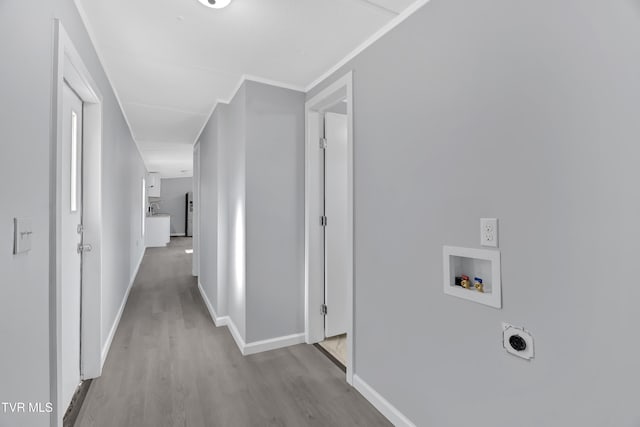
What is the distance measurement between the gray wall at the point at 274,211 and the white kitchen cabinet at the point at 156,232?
7975 mm

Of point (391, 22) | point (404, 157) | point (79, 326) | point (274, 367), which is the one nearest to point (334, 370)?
point (274, 367)

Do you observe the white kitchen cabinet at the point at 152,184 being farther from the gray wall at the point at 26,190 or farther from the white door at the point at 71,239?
the gray wall at the point at 26,190

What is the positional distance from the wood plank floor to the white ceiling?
7.82 ft

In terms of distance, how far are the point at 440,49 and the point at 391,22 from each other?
1.51ft

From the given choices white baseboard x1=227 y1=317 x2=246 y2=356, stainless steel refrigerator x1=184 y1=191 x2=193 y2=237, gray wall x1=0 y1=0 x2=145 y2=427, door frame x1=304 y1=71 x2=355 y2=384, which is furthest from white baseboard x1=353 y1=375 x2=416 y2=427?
stainless steel refrigerator x1=184 y1=191 x2=193 y2=237

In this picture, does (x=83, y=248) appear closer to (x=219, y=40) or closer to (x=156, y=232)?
(x=219, y=40)

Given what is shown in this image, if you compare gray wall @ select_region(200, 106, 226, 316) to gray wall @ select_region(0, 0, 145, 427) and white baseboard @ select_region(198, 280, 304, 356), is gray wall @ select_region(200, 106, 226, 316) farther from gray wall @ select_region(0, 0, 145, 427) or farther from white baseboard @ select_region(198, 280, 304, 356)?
gray wall @ select_region(0, 0, 145, 427)

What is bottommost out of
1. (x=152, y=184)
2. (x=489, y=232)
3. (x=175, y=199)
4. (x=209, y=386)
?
(x=209, y=386)

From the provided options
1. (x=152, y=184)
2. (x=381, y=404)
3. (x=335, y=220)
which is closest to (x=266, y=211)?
(x=335, y=220)

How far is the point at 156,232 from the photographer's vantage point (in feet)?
31.0

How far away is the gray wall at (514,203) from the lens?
38.5 inches

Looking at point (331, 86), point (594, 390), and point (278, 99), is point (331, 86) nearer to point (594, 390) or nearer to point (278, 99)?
point (278, 99)

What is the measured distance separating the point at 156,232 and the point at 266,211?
26.7ft

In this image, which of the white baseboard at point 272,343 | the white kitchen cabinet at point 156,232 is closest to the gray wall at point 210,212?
the white baseboard at point 272,343
